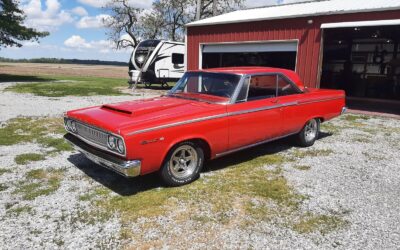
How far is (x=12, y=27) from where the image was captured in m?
22.5

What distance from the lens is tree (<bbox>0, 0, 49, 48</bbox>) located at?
74.0 feet

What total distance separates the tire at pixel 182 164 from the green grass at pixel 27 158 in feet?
8.81

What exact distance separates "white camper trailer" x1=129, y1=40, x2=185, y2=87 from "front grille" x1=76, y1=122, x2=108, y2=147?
15.1 metres

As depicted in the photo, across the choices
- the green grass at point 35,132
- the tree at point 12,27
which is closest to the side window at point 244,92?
the green grass at point 35,132

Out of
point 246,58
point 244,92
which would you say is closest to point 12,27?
point 246,58

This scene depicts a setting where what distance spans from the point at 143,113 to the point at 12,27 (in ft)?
73.9

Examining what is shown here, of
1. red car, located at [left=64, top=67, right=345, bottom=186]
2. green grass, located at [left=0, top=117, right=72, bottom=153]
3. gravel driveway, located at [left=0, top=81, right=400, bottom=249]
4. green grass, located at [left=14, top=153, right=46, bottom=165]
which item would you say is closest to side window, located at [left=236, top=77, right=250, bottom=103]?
red car, located at [left=64, top=67, right=345, bottom=186]

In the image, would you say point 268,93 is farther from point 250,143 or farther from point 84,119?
point 84,119

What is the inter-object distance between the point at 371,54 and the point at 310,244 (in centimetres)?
1534

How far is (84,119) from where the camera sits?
185 inches

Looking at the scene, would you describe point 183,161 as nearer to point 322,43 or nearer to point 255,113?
point 255,113

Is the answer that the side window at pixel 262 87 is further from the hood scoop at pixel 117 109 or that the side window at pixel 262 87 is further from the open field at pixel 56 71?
the open field at pixel 56 71

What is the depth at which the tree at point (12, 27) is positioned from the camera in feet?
74.0

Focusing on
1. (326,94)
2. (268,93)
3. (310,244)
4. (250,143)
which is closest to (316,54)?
(326,94)
